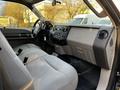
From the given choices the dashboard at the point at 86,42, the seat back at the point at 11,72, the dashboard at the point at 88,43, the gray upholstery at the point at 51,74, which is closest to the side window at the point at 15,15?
the dashboard at the point at 86,42

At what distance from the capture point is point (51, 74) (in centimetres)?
175

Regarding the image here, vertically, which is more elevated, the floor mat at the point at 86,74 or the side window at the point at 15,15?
the side window at the point at 15,15

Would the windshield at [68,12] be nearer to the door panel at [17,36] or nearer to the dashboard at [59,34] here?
the dashboard at [59,34]

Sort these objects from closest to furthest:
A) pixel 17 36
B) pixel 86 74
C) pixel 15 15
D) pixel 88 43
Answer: pixel 88 43 → pixel 86 74 → pixel 15 15 → pixel 17 36

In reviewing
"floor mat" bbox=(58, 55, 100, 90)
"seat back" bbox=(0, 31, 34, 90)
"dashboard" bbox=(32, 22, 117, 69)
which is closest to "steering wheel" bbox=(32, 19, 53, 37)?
"dashboard" bbox=(32, 22, 117, 69)

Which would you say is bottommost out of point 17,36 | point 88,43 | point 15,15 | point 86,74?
point 86,74

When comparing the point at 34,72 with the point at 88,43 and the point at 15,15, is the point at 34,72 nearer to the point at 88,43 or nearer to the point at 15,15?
the point at 88,43

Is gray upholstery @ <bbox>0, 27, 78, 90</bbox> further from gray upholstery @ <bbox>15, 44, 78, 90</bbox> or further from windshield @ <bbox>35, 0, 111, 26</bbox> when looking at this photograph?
windshield @ <bbox>35, 0, 111, 26</bbox>

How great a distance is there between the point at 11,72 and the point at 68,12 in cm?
195

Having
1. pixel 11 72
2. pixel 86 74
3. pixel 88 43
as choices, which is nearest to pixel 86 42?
pixel 88 43

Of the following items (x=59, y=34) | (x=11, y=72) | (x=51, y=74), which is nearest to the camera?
(x=11, y=72)

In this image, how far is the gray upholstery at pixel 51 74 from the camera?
1.58 metres

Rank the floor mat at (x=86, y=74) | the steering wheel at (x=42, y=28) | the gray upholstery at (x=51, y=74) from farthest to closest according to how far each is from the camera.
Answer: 1. the steering wheel at (x=42, y=28)
2. the floor mat at (x=86, y=74)
3. the gray upholstery at (x=51, y=74)

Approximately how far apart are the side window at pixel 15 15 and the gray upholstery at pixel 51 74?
1.05 m
